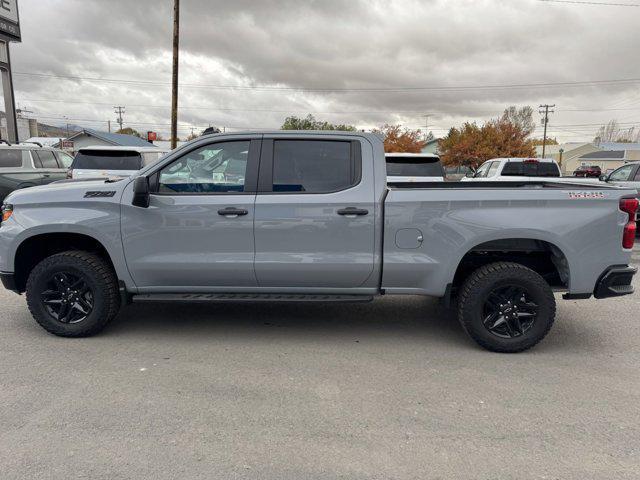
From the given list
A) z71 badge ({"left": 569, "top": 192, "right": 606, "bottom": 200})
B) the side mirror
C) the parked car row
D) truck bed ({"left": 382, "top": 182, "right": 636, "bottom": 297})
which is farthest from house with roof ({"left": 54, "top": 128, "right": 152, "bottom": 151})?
z71 badge ({"left": 569, "top": 192, "right": 606, "bottom": 200})

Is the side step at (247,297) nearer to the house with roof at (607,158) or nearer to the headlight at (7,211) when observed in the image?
the headlight at (7,211)

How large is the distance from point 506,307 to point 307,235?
1859 mm

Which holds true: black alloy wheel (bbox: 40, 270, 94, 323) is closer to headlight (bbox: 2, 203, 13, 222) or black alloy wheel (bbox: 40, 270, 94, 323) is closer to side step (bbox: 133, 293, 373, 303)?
side step (bbox: 133, 293, 373, 303)

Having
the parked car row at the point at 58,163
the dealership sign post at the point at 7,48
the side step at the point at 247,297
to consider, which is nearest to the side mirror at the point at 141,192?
the side step at the point at 247,297

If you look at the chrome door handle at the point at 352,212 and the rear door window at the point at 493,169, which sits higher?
the rear door window at the point at 493,169

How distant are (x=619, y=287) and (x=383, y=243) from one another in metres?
2.08

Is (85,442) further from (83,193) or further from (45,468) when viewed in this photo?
(83,193)

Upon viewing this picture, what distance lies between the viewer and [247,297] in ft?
13.4

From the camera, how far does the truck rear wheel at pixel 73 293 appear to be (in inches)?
161

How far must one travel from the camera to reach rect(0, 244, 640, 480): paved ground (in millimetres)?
2512

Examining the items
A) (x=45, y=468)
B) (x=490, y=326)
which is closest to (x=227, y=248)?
(x=45, y=468)

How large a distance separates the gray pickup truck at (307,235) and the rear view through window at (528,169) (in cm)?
906

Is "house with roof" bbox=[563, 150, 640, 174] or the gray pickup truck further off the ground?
"house with roof" bbox=[563, 150, 640, 174]

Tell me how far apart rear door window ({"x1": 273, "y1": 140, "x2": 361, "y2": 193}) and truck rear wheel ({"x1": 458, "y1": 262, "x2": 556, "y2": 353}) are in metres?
1.44
